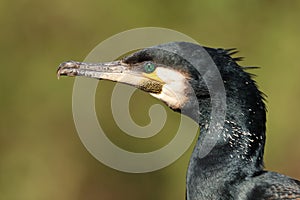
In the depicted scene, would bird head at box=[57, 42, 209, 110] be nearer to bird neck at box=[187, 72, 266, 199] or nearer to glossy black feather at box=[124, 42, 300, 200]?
glossy black feather at box=[124, 42, 300, 200]

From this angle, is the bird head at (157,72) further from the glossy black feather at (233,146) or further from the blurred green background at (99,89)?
the blurred green background at (99,89)

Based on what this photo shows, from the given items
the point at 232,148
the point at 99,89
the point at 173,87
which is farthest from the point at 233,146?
the point at 99,89

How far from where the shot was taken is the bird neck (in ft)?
19.0

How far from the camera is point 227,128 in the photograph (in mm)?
5926

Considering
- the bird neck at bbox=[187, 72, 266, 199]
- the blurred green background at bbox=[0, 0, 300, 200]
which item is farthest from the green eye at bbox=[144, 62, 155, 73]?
the blurred green background at bbox=[0, 0, 300, 200]

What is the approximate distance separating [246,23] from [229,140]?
15.7 ft

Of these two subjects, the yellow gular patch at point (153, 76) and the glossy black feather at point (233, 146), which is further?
the yellow gular patch at point (153, 76)

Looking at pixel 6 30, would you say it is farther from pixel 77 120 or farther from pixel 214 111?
pixel 214 111

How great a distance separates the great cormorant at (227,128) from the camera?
575 cm

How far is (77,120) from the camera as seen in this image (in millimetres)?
9609

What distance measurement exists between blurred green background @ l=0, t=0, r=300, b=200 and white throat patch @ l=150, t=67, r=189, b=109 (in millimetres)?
3682

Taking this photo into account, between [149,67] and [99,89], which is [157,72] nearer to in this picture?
[149,67]

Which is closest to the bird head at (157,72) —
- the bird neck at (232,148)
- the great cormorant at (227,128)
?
the great cormorant at (227,128)

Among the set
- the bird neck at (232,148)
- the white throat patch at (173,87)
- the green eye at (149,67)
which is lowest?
the bird neck at (232,148)
